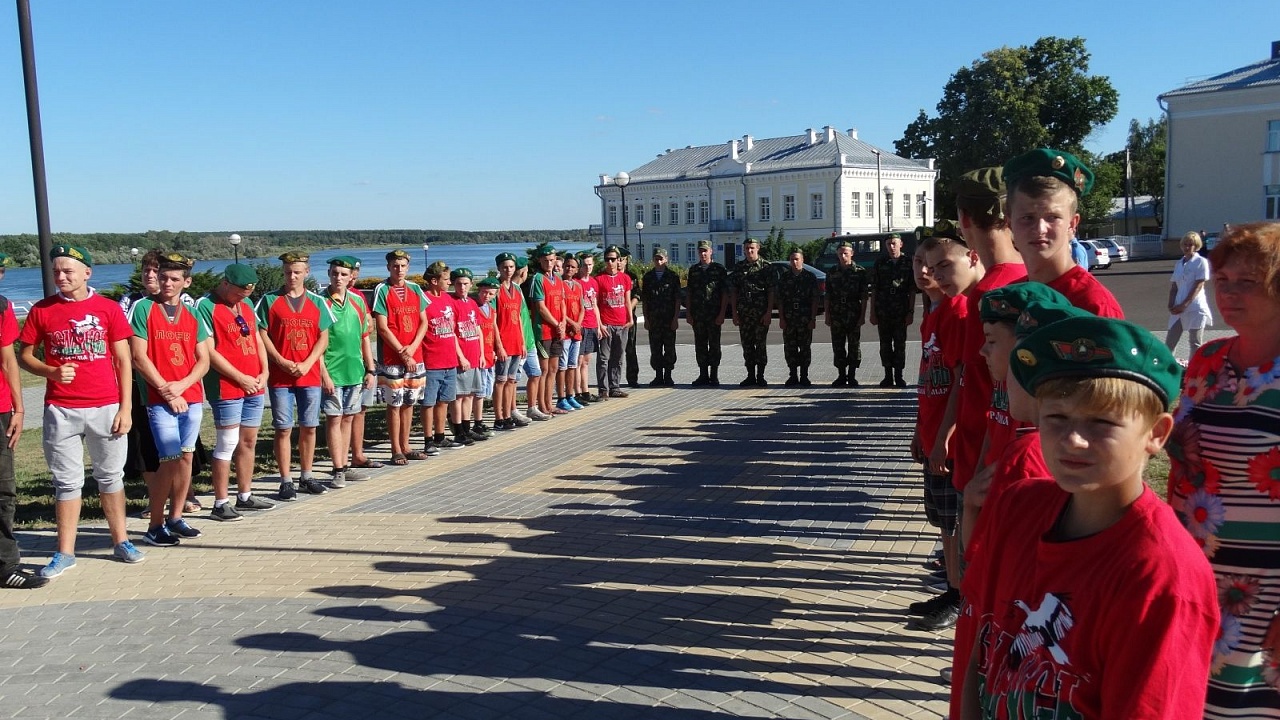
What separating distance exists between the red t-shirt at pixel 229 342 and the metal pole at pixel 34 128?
1346 millimetres

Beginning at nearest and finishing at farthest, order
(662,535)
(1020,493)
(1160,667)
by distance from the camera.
Answer: (1160,667) → (1020,493) → (662,535)

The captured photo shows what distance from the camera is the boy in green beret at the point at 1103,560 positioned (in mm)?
1736

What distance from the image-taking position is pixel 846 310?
44.7 feet

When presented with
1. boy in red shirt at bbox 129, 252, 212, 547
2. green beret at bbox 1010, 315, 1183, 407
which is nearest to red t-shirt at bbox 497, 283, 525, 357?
boy in red shirt at bbox 129, 252, 212, 547

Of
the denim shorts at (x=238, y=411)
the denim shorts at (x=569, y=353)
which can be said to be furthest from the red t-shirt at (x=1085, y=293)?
the denim shorts at (x=569, y=353)

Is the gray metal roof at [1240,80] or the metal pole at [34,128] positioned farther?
the gray metal roof at [1240,80]

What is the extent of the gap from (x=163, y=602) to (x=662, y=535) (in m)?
3.21

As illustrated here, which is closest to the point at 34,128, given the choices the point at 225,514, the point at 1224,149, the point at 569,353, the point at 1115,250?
the point at 225,514

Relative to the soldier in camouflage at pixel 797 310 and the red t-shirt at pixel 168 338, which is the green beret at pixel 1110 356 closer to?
the red t-shirt at pixel 168 338

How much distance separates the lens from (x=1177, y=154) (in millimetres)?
53562

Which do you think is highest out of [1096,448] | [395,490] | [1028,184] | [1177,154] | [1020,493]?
[1177,154]

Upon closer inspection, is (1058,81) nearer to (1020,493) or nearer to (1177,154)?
(1177,154)

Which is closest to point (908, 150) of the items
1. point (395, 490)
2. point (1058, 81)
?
point (1058, 81)

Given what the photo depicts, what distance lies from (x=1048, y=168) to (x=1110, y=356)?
1.62 metres
